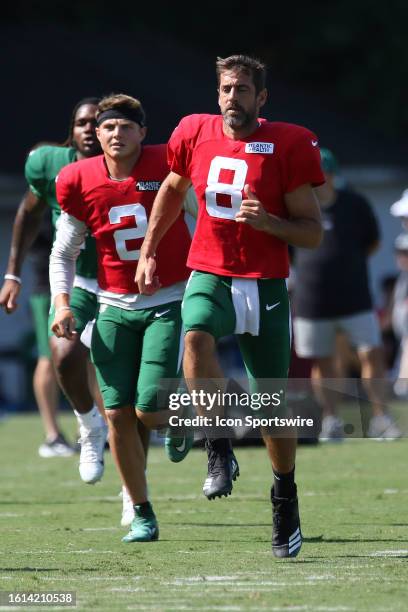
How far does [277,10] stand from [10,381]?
15.8m

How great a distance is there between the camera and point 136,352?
805 centimetres

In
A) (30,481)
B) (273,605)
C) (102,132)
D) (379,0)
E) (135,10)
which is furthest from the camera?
(135,10)

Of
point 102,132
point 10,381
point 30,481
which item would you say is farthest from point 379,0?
point 102,132

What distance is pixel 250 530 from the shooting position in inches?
325

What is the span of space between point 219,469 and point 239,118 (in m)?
1.57

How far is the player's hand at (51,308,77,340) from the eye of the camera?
789 cm

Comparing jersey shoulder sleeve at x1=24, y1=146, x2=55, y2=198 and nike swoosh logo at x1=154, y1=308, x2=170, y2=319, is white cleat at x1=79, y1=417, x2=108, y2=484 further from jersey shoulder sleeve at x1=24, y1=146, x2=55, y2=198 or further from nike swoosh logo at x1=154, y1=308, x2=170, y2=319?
jersey shoulder sleeve at x1=24, y1=146, x2=55, y2=198

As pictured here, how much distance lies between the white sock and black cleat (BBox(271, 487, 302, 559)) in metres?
2.05

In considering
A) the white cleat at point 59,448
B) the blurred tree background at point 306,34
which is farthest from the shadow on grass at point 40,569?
the blurred tree background at point 306,34

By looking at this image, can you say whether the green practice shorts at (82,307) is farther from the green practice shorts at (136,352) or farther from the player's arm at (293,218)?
the player's arm at (293,218)

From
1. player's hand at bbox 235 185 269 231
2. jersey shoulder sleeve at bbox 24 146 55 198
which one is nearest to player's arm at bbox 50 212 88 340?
jersey shoulder sleeve at bbox 24 146 55 198

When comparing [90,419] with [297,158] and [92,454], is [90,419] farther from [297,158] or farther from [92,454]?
[297,158]

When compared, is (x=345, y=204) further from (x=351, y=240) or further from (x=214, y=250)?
(x=214, y=250)

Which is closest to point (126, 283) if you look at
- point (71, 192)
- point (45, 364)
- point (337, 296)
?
point (71, 192)
